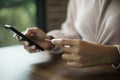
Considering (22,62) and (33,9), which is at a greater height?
(22,62)

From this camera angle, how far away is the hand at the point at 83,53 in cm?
96

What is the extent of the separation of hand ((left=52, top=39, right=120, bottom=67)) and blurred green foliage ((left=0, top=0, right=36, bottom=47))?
5.40 feet

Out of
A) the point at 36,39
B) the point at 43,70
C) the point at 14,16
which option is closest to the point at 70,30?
the point at 36,39

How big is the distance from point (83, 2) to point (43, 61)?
435mm

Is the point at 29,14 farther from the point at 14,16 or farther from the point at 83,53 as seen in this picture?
the point at 83,53

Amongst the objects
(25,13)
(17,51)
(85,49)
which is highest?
(85,49)

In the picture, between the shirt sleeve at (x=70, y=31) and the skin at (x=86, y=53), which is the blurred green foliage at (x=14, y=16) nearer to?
the shirt sleeve at (x=70, y=31)

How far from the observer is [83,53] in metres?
0.96

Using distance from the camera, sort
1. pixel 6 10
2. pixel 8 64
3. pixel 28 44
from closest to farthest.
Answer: pixel 8 64 → pixel 28 44 → pixel 6 10

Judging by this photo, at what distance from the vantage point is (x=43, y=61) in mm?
1133

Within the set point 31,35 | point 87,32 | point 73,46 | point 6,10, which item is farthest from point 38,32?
point 6,10

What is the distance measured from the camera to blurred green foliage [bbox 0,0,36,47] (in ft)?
8.36

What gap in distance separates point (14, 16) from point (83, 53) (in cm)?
174

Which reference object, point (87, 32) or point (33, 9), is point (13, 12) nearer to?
point (33, 9)
